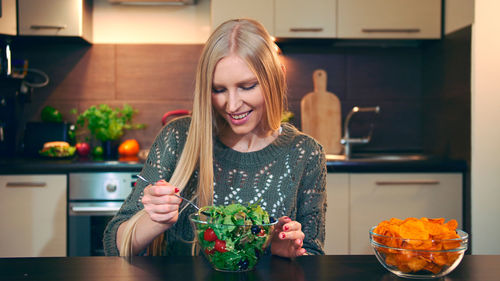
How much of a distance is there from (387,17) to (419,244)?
2169 millimetres

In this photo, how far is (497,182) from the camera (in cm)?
244

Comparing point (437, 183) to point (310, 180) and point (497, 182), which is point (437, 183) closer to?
point (497, 182)

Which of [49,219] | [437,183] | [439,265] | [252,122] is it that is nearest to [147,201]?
[252,122]

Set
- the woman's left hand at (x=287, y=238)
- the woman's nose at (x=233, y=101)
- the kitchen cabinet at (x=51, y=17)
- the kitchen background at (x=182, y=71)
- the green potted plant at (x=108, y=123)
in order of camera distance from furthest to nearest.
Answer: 1. the kitchen background at (x=182, y=71)
2. the green potted plant at (x=108, y=123)
3. the kitchen cabinet at (x=51, y=17)
4. the woman's nose at (x=233, y=101)
5. the woman's left hand at (x=287, y=238)

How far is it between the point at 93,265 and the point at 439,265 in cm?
65

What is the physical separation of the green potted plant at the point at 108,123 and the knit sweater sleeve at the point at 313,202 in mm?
1692

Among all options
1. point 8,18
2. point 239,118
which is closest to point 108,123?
point 8,18

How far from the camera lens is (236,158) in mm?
Answer: 1471

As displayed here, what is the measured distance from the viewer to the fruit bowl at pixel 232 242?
867 mm

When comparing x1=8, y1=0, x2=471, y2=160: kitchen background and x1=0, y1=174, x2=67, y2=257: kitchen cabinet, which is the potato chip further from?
x1=8, y1=0, x2=471, y2=160: kitchen background

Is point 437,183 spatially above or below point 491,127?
below

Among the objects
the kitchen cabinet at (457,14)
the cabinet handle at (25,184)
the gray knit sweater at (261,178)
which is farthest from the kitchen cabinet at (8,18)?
the kitchen cabinet at (457,14)

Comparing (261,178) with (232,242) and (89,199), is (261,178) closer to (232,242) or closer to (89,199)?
(232,242)

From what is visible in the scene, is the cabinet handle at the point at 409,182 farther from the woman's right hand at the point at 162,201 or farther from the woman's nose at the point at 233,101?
the woman's right hand at the point at 162,201
